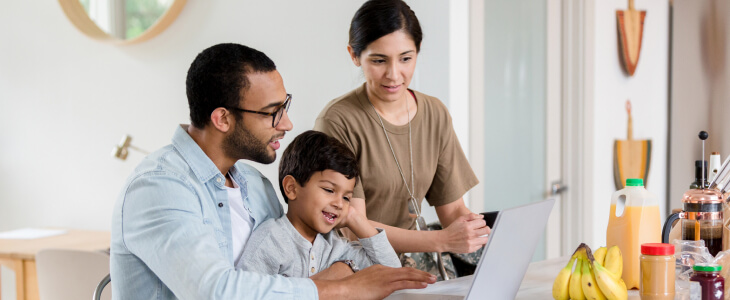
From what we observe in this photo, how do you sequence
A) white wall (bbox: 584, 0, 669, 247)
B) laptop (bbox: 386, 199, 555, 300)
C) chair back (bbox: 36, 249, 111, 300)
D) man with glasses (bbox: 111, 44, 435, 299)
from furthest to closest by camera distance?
1. white wall (bbox: 584, 0, 669, 247)
2. chair back (bbox: 36, 249, 111, 300)
3. man with glasses (bbox: 111, 44, 435, 299)
4. laptop (bbox: 386, 199, 555, 300)

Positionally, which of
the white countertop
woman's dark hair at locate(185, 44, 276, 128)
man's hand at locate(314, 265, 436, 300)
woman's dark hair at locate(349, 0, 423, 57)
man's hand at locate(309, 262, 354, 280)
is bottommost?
the white countertop

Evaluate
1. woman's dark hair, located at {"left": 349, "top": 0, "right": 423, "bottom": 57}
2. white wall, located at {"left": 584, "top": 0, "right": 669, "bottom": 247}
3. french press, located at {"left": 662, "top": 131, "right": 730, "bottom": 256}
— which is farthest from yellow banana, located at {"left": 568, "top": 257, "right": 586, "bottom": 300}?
white wall, located at {"left": 584, "top": 0, "right": 669, "bottom": 247}

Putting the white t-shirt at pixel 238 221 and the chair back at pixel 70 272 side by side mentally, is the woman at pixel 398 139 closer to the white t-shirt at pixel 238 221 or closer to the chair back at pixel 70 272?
the white t-shirt at pixel 238 221

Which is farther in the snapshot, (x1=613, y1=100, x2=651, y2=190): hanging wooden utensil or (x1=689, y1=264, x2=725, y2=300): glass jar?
(x1=613, y1=100, x2=651, y2=190): hanging wooden utensil

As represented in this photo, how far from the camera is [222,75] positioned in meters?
1.49

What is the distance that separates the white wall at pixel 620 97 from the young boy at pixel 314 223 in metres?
2.10

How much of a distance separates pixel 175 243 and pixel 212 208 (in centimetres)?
22

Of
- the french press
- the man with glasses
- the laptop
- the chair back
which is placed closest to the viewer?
the laptop

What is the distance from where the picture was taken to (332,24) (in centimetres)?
292

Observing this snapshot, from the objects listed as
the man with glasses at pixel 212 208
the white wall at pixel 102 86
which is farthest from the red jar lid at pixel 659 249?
the white wall at pixel 102 86

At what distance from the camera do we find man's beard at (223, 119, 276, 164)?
1.52m

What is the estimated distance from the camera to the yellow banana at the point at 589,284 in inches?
53.0

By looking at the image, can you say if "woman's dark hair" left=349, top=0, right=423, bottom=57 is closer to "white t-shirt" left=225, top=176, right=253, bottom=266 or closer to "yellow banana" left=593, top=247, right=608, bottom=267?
"white t-shirt" left=225, top=176, right=253, bottom=266

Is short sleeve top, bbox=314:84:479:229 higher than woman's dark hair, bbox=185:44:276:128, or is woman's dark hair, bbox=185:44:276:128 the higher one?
woman's dark hair, bbox=185:44:276:128
